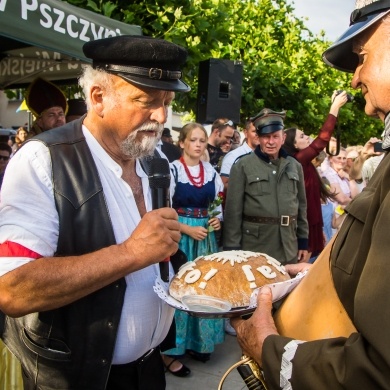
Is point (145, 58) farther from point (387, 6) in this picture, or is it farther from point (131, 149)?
point (387, 6)

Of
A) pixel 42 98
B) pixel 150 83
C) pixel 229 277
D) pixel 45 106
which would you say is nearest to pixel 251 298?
pixel 229 277

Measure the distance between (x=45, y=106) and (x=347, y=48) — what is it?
3.59 meters

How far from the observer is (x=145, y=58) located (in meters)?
1.81

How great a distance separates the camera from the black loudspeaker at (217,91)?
8.90 meters

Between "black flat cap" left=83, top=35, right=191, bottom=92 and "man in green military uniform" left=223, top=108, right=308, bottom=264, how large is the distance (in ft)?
9.19

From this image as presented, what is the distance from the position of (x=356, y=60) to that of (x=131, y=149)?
35.6 inches

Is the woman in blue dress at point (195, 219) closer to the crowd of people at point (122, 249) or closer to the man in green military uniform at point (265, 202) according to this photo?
→ the man in green military uniform at point (265, 202)

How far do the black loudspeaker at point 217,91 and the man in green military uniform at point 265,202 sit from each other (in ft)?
13.9

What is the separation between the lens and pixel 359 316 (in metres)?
1.02

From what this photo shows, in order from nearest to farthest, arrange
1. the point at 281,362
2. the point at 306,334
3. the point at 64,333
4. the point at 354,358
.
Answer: the point at 354,358, the point at 281,362, the point at 306,334, the point at 64,333

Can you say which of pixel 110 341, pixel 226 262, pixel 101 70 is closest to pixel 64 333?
pixel 110 341

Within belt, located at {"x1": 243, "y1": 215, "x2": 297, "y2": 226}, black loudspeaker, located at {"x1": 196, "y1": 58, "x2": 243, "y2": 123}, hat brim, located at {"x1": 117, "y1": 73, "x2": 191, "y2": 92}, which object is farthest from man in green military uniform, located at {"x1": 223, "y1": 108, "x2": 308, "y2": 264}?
black loudspeaker, located at {"x1": 196, "y1": 58, "x2": 243, "y2": 123}

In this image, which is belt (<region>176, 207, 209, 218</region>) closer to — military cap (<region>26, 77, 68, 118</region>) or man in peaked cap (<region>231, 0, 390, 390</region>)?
military cap (<region>26, 77, 68, 118</region>)

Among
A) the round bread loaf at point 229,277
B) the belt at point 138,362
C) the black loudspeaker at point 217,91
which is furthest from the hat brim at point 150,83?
the black loudspeaker at point 217,91
